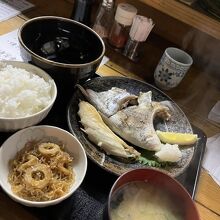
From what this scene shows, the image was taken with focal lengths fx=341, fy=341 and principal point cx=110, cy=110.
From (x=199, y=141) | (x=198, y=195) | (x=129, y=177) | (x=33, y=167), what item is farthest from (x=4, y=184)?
(x=199, y=141)

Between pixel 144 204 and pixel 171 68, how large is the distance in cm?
71

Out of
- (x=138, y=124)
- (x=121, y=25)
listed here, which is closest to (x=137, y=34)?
(x=121, y=25)

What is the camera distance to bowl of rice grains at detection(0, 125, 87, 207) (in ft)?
2.53

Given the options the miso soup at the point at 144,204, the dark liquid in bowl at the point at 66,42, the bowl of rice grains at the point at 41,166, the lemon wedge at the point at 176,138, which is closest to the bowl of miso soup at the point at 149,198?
the miso soup at the point at 144,204

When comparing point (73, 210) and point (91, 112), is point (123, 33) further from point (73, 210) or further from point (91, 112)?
point (73, 210)

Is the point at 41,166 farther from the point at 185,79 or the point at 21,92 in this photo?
the point at 185,79

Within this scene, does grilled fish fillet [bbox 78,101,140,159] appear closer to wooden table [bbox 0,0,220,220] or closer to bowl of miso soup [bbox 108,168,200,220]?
bowl of miso soup [bbox 108,168,200,220]

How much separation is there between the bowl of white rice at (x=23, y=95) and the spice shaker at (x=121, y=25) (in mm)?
607

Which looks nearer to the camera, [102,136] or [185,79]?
[102,136]

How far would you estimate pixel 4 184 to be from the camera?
77 centimetres

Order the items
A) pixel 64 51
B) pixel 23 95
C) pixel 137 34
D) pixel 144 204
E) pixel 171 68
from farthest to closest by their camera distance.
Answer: pixel 137 34 → pixel 171 68 → pixel 64 51 → pixel 23 95 → pixel 144 204

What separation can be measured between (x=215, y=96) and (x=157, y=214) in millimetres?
890

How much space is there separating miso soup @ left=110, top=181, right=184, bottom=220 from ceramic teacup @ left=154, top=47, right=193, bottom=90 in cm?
65

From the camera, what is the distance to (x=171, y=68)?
4.45 feet
